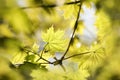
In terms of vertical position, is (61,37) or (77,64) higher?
(61,37)

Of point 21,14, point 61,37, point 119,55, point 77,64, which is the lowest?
point 119,55

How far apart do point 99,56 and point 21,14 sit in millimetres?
350

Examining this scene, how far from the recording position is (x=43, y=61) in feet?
2.67

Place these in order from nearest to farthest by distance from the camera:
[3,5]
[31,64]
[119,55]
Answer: [3,5]
[31,64]
[119,55]

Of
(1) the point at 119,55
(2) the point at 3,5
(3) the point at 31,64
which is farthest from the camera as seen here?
(1) the point at 119,55

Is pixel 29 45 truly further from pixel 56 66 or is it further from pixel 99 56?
pixel 99 56

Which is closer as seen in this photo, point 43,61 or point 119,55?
point 43,61

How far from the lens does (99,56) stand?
0.87 meters

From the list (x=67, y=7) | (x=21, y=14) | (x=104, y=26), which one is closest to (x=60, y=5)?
(x=67, y=7)

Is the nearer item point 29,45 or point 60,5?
point 29,45

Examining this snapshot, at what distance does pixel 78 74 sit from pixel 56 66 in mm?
67

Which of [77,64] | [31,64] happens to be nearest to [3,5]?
[31,64]

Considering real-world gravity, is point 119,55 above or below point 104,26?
below

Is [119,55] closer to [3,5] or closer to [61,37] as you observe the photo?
[61,37]
